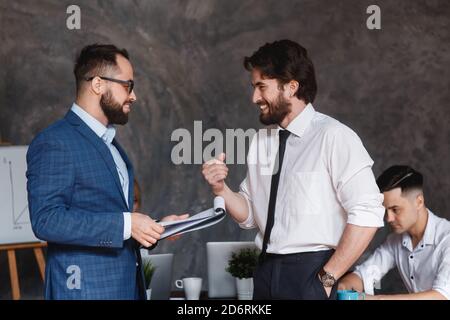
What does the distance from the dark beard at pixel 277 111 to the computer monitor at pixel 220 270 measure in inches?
32.8

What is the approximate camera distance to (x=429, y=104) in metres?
5.86

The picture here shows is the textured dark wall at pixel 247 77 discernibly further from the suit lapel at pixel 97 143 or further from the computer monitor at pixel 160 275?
the suit lapel at pixel 97 143

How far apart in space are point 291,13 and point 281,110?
3.19 m

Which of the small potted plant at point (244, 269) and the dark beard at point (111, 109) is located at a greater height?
the dark beard at point (111, 109)

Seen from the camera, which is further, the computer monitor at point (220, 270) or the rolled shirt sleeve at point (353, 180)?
the computer monitor at point (220, 270)

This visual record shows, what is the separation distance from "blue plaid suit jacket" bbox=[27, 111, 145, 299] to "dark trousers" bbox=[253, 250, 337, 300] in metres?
0.48

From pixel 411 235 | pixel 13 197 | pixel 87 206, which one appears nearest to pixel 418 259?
pixel 411 235

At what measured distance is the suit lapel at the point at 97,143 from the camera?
8.09 feet

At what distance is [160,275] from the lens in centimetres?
344

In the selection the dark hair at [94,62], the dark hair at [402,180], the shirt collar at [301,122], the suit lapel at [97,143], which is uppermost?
the dark hair at [94,62]

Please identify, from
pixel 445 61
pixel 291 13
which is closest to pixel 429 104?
pixel 445 61

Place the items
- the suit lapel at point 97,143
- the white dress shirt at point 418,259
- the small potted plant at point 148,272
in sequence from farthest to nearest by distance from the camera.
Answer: the white dress shirt at point 418,259
the small potted plant at point 148,272
the suit lapel at point 97,143

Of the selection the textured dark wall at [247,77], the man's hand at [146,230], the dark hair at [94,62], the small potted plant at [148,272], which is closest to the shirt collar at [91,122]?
the dark hair at [94,62]

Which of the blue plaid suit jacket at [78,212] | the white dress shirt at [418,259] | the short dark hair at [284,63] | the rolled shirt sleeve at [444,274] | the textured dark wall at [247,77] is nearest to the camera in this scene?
the blue plaid suit jacket at [78,212]
